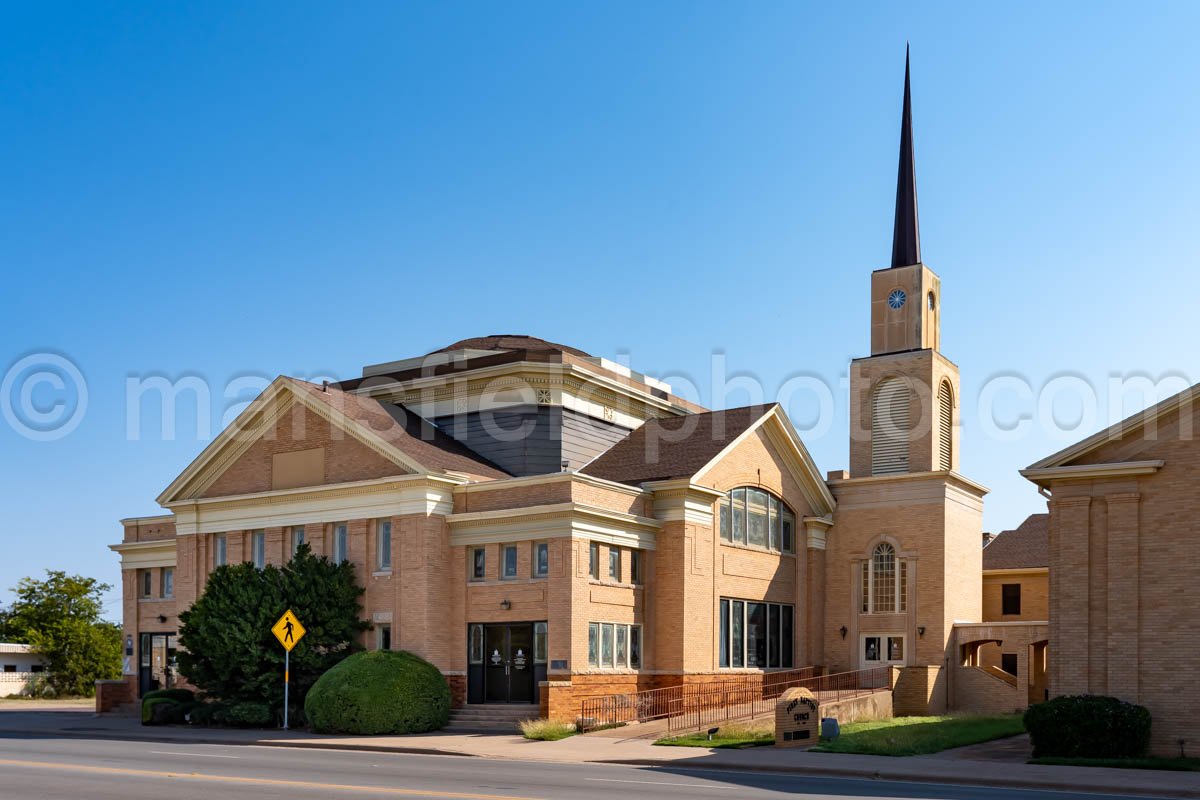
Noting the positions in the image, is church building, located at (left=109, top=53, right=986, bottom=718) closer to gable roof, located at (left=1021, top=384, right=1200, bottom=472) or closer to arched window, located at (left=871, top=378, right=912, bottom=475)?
arched window, located at (left=871, top=378, right=912, bottom=475)

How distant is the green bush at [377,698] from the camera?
3344 centimetres

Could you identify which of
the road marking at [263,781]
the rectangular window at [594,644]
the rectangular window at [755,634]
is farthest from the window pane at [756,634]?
the road marking at [263,781]

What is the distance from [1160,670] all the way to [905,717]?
1238cm

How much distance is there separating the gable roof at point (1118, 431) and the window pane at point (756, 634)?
14693 mm

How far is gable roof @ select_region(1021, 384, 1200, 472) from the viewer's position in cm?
2812

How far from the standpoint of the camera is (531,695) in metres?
36.1

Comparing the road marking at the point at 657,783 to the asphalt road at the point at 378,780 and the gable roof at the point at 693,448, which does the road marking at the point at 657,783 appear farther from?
the gable roof at the point at 693,448

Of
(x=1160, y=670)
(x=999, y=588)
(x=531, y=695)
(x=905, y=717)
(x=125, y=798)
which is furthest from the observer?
(x=999, y=588)

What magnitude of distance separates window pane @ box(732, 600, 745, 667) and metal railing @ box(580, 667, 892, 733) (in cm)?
56

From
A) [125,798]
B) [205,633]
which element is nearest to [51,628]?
[205,633]

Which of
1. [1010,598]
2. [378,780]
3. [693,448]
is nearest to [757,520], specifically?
[693,448]

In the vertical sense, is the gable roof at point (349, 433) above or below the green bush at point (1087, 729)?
above

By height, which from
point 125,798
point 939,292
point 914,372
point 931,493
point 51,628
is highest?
point 939,292

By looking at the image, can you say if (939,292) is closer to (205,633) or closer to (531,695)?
(531,695)
